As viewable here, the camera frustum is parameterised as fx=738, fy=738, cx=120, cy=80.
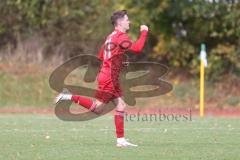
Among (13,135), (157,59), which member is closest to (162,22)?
(157,59)

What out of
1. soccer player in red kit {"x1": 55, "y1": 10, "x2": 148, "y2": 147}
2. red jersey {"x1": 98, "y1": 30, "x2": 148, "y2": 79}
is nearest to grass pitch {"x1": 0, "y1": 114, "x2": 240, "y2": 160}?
soccer player in red kit {"x1": 55, "y1": 10, "x2": 148, "y2": 147}

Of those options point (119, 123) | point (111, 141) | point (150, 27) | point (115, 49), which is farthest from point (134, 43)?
point (150, 27)

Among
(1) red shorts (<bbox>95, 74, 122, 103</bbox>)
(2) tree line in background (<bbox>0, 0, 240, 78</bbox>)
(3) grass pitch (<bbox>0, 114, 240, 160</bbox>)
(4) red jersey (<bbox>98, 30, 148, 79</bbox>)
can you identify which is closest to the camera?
(3) grass pitch (<bbox>0, 114, 240, 160</bbox>)

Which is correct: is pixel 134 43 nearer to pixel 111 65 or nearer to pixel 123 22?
pixel 123 22

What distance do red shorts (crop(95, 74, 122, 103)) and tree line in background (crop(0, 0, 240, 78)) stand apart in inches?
691

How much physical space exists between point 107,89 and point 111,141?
1.41 metres

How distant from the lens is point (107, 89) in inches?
478

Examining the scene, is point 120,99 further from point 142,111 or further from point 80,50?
point 80,50

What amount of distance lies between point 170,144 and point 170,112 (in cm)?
1250

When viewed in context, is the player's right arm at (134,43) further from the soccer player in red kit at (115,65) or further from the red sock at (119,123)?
the red sock at (119,123)

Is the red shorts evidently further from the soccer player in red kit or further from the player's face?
the player's face

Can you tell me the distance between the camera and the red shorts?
39.7 ft

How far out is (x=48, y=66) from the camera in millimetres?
30812

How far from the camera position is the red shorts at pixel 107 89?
12.1 metres
